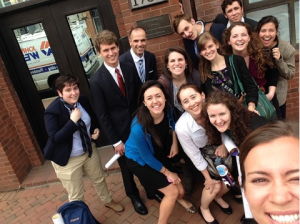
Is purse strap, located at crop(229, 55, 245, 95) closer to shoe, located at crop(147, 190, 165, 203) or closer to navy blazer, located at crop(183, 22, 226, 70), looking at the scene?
navy blazer, located at crop(183, 22, 226, 70)

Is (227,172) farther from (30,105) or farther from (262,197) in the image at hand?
(30,105)

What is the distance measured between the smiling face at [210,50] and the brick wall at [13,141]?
10.6 ft

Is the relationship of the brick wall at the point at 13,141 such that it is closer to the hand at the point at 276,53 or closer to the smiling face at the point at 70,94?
the smiling face at the point at 70,94

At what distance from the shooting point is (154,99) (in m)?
2.56

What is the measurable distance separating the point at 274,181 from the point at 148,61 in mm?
2415

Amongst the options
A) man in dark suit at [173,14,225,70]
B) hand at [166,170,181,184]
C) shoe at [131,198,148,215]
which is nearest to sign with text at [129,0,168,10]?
man in dark suit at [173,14,225,70]

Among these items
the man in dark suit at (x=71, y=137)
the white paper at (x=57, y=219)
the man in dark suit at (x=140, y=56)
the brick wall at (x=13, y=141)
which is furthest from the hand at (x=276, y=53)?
the brick wall at (x=13, y=141)

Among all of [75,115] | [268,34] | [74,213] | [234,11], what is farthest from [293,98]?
[74,213]

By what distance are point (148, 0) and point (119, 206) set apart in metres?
2.72

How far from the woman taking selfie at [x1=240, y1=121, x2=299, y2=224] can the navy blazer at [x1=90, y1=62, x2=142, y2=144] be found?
1862 millimetres

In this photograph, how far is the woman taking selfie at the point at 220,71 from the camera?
2.60 m

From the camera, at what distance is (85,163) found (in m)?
3.07

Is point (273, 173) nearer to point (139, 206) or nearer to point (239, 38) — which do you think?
point (239, 38)

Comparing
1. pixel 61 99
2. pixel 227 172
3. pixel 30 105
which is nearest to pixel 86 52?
pixel 30 105
